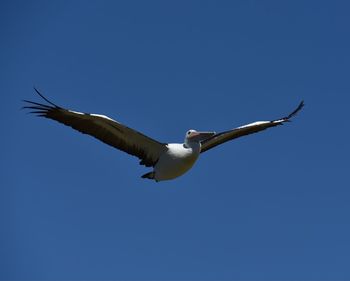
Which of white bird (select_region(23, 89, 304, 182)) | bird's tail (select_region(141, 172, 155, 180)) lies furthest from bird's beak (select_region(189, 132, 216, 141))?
bird's tail (select_region(141, 172, 155, 180))

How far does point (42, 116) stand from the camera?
1798 centimetres

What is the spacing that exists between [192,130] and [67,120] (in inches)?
135

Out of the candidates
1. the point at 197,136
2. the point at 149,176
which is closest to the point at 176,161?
the point at 197,136

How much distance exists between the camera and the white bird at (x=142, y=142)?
713 inches

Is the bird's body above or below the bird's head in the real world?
below

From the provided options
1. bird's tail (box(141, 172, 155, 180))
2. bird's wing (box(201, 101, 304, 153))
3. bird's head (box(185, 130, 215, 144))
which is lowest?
bird's tail (box(141, 172, 155, 180))

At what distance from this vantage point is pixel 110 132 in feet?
62.4

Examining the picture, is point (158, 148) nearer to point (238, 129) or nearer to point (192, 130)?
point (192, 130)

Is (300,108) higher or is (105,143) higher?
(300,108)

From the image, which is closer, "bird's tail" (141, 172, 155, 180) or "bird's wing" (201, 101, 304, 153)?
"bird's tail" (141, 172, 155, 180)

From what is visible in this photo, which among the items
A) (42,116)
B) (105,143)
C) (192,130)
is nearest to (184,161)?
(192,130)

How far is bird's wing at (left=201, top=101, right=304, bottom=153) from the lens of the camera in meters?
20.8

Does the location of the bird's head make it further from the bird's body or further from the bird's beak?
the bird's body

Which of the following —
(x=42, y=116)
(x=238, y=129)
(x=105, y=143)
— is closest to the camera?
(x=42, y=116)
